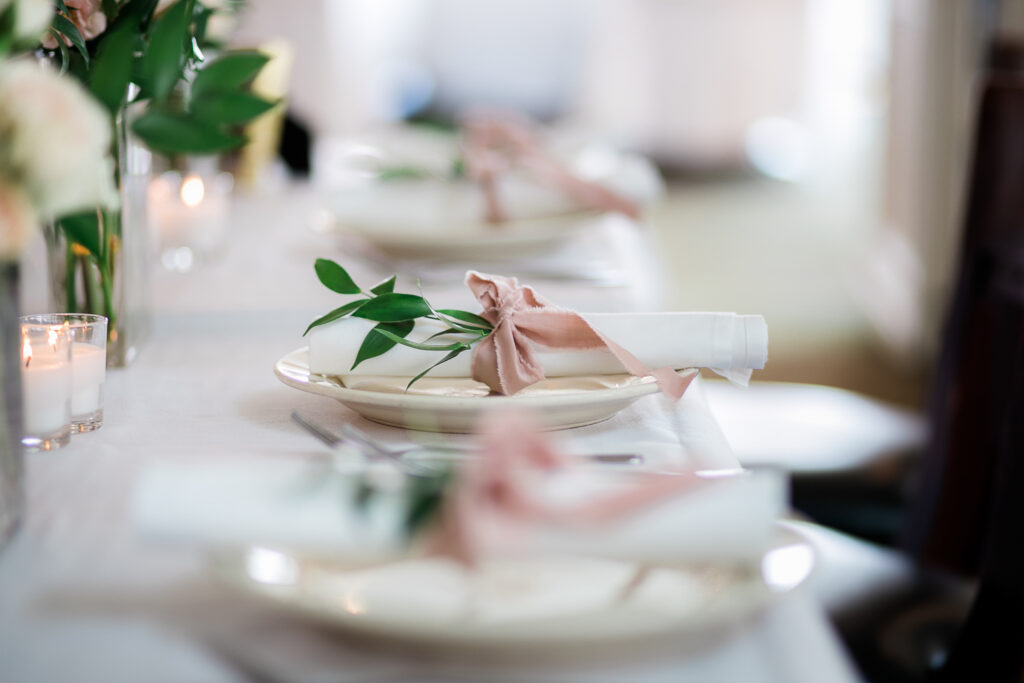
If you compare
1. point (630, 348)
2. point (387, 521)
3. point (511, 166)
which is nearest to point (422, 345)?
point (630, 348)

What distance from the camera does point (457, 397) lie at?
0.62 m

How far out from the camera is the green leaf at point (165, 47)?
0.65m

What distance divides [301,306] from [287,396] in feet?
0.91

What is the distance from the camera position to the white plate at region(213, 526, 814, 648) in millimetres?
395

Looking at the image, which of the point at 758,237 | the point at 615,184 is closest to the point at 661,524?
the point at 615,184

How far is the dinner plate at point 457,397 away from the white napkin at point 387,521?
0.17 m

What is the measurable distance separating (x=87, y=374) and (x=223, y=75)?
0.21 meters

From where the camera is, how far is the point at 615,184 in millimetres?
1558

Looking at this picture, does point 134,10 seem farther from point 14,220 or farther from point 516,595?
point 516,595

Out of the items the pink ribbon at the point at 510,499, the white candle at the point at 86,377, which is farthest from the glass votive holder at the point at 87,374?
the pink ribbon at the point at 510,499

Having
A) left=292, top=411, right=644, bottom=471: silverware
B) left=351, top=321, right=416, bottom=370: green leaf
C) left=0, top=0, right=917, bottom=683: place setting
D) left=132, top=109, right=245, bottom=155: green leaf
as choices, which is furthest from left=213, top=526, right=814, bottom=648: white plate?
left=132, top=109, right=245, bottom=155: green leaf

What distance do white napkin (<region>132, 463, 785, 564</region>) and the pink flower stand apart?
1.18 ft

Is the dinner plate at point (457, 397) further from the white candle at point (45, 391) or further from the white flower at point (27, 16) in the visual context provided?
the white flower at point (27, 16)

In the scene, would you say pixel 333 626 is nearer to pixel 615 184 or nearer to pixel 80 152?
pixel 80 152
